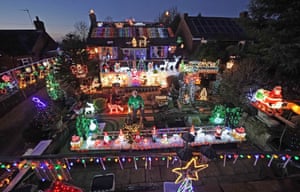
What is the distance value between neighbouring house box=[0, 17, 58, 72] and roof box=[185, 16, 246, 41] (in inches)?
780

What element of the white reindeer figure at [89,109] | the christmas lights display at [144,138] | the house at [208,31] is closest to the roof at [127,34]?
the house at [208,31]

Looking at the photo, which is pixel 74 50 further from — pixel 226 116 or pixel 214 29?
pixel 214 29

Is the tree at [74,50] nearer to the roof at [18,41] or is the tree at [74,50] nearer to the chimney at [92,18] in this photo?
the chimney at [92,18]

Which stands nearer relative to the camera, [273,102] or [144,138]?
[273,102]

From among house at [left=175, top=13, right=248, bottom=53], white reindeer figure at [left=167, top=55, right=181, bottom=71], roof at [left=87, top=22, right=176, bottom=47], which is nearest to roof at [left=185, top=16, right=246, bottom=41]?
house at [left=175, top=13, right=248, bottom=53]

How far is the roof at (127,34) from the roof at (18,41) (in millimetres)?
9730

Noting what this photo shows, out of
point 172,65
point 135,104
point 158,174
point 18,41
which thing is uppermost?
point 18,41

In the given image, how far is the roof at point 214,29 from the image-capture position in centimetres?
1947

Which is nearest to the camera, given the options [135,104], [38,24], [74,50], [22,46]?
[135,104]

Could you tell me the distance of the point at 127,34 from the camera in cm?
1825

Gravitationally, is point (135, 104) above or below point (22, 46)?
below

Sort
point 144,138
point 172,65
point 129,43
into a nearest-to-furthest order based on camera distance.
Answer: point 144,138
point 129,43
point 172,65

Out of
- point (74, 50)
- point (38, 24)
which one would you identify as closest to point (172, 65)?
point (74, 50)

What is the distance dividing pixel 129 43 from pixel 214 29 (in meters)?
10.4
